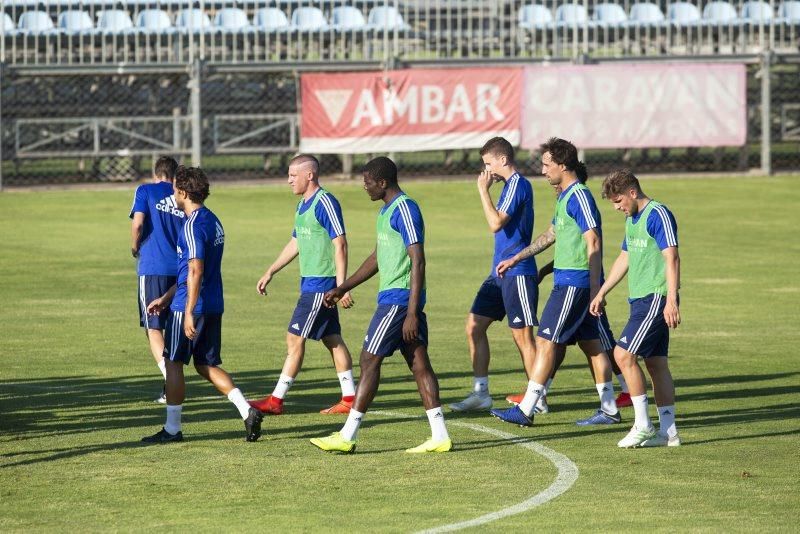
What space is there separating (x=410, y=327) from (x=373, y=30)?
21779 millimetres

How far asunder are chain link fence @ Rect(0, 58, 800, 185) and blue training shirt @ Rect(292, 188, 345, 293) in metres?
17.6

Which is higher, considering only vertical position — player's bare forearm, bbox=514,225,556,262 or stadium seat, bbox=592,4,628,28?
stadium seat, bbox=592,4,628,28

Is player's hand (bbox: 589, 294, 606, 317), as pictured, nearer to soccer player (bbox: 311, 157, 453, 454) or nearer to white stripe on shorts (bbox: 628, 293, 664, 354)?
white stripe on shorts (bbox: 628, 293, 664, 354)

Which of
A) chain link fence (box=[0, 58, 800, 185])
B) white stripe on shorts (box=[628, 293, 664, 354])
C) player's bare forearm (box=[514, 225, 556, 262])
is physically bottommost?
white stripe on shorts (box=[628, 293, 664, 354])

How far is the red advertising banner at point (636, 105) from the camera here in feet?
95.2

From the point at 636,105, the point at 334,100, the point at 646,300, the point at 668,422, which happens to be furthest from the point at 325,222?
the point at 636,105

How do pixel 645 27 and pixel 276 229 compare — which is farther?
pixel 645 27

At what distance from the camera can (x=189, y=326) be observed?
32.4 feet

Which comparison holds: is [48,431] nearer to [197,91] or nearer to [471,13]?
[197,91]

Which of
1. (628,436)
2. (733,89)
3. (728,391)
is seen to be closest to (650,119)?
(733,89)

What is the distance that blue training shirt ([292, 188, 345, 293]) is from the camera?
447 inches

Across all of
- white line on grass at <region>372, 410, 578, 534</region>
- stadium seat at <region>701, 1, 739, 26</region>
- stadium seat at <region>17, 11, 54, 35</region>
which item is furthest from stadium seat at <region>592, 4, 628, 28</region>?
white line on grass at <region>372, 410, 578, 534</region>

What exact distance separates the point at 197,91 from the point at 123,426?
18.5 m

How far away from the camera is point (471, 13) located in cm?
3122
